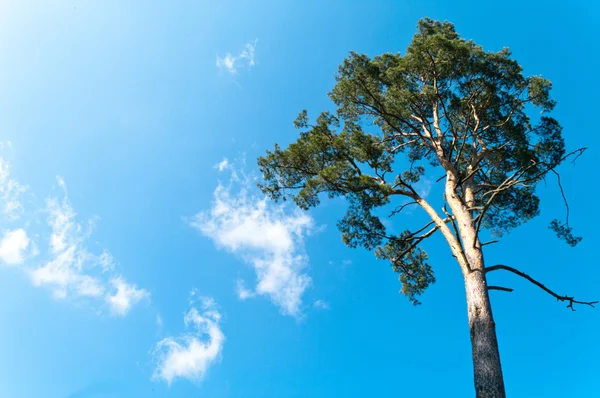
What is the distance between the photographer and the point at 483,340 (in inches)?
216

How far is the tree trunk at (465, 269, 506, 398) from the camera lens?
16.5 ft

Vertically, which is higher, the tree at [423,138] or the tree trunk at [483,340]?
the tree at [423,138]

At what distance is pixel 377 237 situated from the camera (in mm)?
9273

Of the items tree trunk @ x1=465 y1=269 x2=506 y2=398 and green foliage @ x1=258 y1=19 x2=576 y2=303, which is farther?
green foliage @ x1=258 y1=19 x2=576 y2=303

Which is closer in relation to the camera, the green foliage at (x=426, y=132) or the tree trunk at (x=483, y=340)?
the tree trunk at (x=483, y=340)

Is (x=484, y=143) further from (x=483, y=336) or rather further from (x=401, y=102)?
(x=483, y=336)

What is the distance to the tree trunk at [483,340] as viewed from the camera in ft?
16.5

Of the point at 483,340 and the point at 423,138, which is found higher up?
Result: the point at 423,138

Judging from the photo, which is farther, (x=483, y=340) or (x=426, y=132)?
(x=426, y=132)

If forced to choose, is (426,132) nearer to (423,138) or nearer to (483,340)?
(423,138)

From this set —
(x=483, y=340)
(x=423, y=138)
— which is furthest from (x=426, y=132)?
(x=483, y=340)

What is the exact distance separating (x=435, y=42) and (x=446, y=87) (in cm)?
159

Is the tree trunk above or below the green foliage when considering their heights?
below

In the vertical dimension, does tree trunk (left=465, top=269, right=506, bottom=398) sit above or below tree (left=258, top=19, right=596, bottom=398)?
below
